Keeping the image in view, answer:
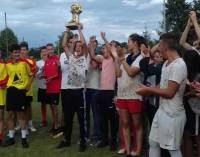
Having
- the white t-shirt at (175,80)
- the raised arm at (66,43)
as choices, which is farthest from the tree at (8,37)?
the white t-shirt at (175,80)

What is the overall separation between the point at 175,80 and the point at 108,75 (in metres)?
3.29

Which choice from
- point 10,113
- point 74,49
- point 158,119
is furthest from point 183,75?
point 10,113

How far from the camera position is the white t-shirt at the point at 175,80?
219 inches

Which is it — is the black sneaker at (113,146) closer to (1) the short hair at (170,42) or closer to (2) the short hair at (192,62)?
(2) the short hair at (192,62)

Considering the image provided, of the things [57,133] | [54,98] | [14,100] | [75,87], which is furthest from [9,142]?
[75,87]

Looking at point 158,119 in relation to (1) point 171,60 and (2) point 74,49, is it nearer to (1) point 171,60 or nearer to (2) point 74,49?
(1) point 171,60


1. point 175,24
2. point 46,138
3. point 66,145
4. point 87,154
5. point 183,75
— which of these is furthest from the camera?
point 175,24

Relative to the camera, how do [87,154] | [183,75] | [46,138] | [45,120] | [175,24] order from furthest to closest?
[175,24], [45,120], [46,138], [87,154], [183,75]

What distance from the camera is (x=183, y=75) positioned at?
5.60 meters

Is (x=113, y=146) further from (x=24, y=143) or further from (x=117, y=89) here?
(x=24, y=143)

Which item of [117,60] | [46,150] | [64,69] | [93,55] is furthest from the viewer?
[64,69]

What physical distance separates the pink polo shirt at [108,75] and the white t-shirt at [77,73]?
390mm

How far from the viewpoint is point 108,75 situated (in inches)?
→ 344

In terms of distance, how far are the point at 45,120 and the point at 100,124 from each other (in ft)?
8.73
